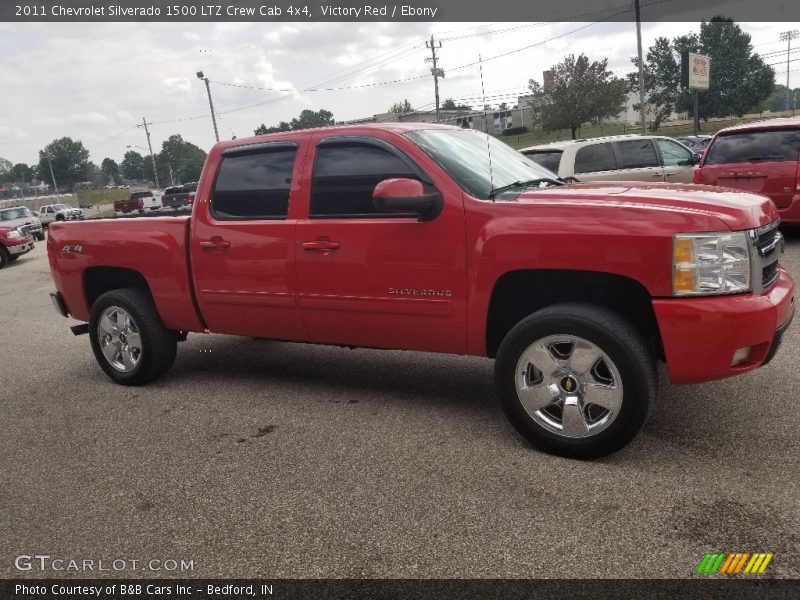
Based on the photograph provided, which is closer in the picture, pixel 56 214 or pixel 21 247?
pixel 21 247

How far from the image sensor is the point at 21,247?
1772 centimetres

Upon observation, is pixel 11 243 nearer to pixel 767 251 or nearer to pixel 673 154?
pixel 673 154

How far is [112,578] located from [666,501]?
2.43m

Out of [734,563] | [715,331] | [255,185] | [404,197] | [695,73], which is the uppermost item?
[695,73]

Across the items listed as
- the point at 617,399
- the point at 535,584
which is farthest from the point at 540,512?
the point at 617,399

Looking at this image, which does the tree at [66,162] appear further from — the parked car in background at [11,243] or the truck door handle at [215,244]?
the truck door handle at [215,244]

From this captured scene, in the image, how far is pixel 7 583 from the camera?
271 centimetres

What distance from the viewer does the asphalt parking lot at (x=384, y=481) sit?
2.69 m

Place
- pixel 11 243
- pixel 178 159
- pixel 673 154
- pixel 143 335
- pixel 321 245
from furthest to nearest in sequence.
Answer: pixel 178 159 < pixel 11 243 < pixel 673 154 < pixel 143 335 < pixel 321 245

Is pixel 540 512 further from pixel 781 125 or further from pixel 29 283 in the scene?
pixel 29 283

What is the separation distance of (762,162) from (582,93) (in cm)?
3959

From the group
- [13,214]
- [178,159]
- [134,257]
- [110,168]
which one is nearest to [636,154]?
[134,257]

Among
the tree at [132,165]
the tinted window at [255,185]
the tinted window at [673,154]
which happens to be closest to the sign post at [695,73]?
the tinted window at [673,154]

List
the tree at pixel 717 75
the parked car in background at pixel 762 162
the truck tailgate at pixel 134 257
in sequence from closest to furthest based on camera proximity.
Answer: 1. the truck tailgate at pixel 134 257
2. the parked car in background at pixel 762 162
3. the tree at pixel 717 75
